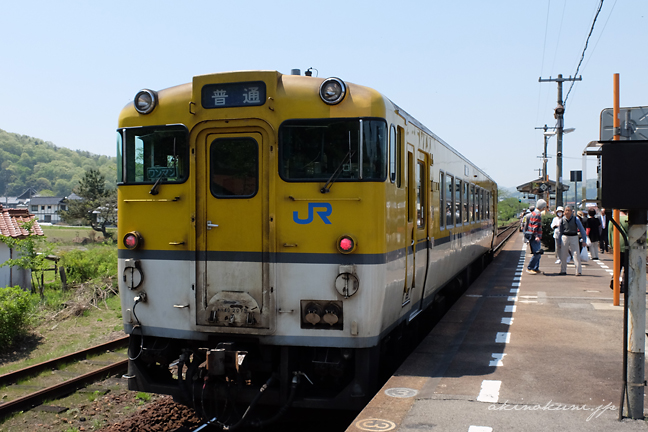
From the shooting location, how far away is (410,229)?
6480 millimetres

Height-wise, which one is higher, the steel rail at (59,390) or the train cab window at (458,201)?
the train cab window at (458,201)

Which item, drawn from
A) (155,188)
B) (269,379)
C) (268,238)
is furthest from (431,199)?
(155,188)

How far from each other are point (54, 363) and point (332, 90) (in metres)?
5.98

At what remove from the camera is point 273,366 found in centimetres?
547

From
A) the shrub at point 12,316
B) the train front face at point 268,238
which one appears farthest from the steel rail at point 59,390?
the shrub at point 12,316

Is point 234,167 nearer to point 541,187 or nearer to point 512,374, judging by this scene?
point 512,374

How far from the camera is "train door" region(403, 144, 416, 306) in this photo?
6.39 metres

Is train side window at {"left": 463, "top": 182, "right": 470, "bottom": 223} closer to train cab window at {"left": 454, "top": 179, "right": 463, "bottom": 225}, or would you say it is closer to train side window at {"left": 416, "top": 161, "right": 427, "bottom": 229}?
train cab window at {"left": 454, "top": 179, "right": 463, "bottom": 225}

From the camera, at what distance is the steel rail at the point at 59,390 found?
6.59m

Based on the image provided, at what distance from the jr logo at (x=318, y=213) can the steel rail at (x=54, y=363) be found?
16.3 ft

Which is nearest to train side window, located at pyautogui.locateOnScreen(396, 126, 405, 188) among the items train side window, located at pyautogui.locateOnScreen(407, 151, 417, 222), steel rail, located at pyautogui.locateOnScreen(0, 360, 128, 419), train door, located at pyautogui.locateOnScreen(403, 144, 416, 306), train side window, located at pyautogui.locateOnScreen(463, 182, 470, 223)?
train door, located at pyautogui.locateOnScreen(403, 144, 416, 306)

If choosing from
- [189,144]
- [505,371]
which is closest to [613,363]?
[505,371]

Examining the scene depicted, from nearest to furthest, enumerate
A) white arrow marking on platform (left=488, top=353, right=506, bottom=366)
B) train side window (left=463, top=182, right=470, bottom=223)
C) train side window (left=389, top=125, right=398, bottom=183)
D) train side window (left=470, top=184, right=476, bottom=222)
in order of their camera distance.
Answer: train side window (left=389, top=125, right=398, bottom=183) → white arrow marking on platform (left=488, top=353, right=506, bottom=366) → train side window (left=463, top=182, right=470, bottom=223) → train side window (left=470, top=184, right=476, bottom=222)

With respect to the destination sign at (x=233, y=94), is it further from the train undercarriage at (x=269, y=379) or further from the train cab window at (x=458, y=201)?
the train cab window at (x=458, y=201)
